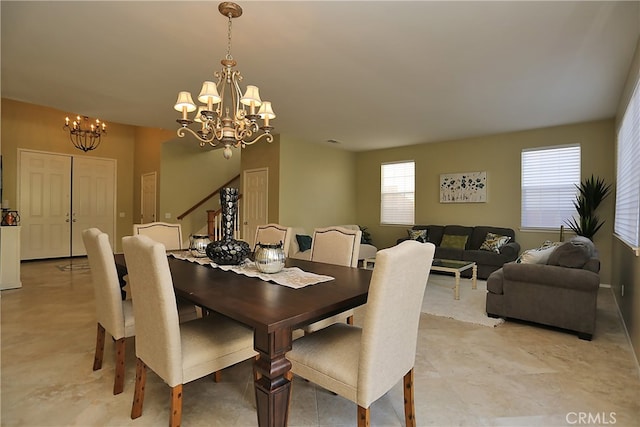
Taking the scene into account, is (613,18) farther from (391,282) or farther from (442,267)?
(442,267)

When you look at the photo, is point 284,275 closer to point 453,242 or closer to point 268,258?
point 268,258

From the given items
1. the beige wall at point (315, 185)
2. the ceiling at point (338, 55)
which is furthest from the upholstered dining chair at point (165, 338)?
the beige wall at point (315, 185)

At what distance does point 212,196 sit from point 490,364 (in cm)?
634

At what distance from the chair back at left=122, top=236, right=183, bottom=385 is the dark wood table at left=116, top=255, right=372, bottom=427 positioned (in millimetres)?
168

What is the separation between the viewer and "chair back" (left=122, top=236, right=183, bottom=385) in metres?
1.47

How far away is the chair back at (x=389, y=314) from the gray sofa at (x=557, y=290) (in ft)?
7.18

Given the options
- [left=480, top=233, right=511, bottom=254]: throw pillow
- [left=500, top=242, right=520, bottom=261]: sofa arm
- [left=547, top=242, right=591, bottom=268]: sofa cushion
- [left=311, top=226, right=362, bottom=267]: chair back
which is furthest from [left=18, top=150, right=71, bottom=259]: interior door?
[left=547, top=242, right=591, bottom=268]: sofa cushion

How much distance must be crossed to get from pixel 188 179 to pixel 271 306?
21.4 feet

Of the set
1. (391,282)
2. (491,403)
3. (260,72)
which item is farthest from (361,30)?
(491,403)

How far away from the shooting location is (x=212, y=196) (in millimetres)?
7406

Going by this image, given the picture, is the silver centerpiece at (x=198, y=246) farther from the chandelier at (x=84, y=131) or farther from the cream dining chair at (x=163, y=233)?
the chandelier at (x=84, y=131)

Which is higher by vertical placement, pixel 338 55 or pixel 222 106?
pixel 338 55

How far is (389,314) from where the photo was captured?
1.39 meters

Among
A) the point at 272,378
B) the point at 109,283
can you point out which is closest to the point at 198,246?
the point at 109,283
